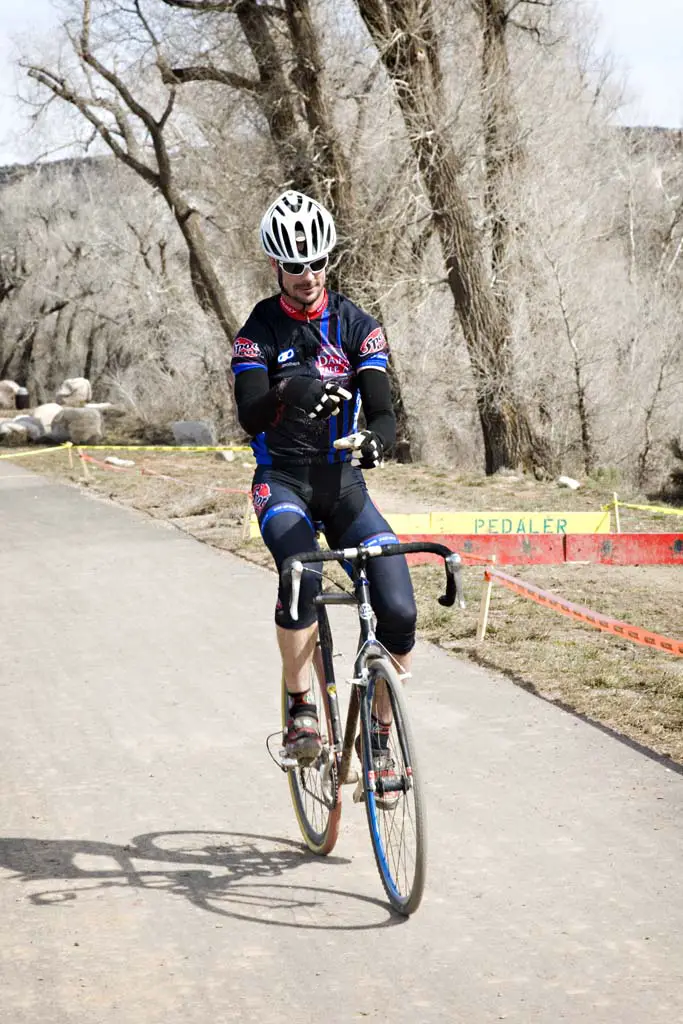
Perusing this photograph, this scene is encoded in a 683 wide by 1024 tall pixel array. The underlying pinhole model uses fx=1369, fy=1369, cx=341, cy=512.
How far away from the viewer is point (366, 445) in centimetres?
470

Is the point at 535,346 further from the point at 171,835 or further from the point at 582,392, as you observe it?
the point at 171,835

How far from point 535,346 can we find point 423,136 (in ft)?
16.6

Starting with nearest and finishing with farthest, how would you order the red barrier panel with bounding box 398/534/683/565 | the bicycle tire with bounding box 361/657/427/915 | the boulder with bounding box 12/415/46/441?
1. the bicycle tire with bounding box 361/657/427/915
2. the red barrier panel with bounding box 398/534/683/565
3. the boulder with bounding box 12/415/46/441

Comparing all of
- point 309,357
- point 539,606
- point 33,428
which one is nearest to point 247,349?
point 309,357

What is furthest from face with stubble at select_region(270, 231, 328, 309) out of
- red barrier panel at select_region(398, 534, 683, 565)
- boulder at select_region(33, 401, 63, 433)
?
boulder at select_region(33, 401, 63, 433)

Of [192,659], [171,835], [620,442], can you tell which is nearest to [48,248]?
[620,442]

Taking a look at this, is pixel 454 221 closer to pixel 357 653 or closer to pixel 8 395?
pixel 357 653

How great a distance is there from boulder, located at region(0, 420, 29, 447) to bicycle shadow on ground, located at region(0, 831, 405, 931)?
26693 mm

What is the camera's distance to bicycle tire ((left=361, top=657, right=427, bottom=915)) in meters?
4.32

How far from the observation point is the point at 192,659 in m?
A: 8.68

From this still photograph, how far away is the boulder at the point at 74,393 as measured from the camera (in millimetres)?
45281

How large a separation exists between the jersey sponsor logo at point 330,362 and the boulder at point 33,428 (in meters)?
27.6

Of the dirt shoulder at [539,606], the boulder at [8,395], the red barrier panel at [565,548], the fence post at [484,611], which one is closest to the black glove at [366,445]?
the dirt shoulder at [539,606]

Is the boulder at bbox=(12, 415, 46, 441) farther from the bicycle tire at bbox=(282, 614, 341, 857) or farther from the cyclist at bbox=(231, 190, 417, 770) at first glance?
the cyclist at bbox=(231, 190, 417, 770)
